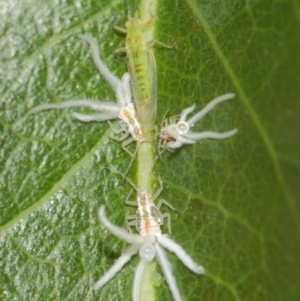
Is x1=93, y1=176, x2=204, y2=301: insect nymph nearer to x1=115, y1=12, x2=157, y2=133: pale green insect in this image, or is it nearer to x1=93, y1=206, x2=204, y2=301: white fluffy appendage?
x1=93, y1=206, x2=204, y2=301: white fluffy appendage

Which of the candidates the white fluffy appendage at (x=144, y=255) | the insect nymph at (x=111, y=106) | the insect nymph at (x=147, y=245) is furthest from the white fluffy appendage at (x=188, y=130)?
the white fluffy appendage at (x=144, y=255)

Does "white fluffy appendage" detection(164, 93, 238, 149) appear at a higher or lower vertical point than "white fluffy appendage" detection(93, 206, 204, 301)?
higher

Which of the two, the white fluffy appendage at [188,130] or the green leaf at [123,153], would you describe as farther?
the white fluffy appendage at [188,130]

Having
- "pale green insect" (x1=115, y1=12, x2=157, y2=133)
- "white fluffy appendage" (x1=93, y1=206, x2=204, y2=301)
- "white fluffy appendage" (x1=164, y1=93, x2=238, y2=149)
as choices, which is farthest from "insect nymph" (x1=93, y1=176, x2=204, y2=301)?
"pale green insect" (x1=115, y1=12, x2=157, y2=133)

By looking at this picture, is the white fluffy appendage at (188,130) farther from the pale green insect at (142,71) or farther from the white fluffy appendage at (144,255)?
the white fluffy appendage at (144,255)

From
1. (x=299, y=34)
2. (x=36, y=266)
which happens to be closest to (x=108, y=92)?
(x=36, y=266)

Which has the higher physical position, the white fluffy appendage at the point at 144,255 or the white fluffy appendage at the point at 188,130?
the white fluffy appendage at the point at 188,130

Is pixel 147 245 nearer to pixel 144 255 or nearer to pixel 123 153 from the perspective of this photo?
pixel 144 255

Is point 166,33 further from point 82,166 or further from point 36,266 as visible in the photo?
point 36,266
